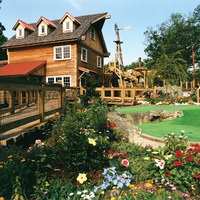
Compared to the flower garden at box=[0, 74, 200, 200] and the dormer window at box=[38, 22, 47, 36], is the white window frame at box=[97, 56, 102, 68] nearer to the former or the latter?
the dormer window at box=[38, 22, 47, 36]

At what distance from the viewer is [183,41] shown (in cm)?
3931

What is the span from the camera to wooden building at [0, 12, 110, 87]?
16.7m

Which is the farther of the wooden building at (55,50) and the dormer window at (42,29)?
the dormer window at (42,29)

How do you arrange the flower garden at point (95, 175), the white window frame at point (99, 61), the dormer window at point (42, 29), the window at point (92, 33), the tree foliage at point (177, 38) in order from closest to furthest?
1. the flower garden at point (95, 175)
2. the dormer window at point (42, 29)
3. the window at point (92, 33)
4. the white window frame at point (99, 61)
5. the tree foliage at point (177, 38)

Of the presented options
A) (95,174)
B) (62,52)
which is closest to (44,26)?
(62,52)

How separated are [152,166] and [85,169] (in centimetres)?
132

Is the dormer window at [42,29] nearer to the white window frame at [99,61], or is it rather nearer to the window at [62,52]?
the window at [62,52]

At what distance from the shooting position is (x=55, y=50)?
57.4 feet

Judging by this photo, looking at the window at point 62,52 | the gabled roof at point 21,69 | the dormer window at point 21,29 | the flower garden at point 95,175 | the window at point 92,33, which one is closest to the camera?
the flower garden at point 95,175

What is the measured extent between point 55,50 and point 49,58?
103 centimetres

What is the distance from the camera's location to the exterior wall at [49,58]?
16688mm

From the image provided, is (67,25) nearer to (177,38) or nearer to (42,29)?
(42,29)

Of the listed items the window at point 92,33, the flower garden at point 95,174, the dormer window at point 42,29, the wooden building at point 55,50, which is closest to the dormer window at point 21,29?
the wooden building at point 55,50

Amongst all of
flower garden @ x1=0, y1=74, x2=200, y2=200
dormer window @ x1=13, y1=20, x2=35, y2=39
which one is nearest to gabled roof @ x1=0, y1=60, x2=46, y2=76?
dormer window @ x1=13, y1=20, x2=35, y2=39
